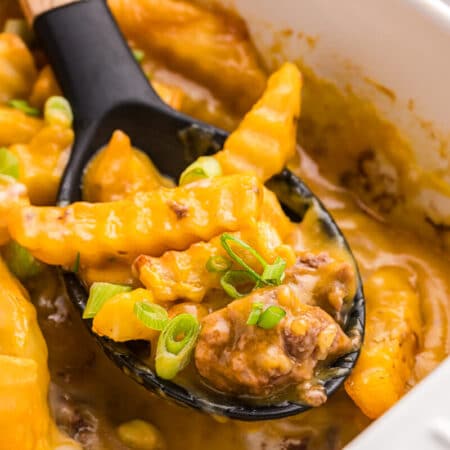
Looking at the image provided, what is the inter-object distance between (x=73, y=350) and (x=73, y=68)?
0.66 m

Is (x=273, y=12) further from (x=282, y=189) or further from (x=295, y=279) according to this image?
(x=295, y=279)

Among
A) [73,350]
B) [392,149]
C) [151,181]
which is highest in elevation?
[392,149]

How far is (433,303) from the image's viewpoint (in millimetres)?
1722

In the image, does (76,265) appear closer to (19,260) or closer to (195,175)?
(19,260)

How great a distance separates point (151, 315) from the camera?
1.33 meters

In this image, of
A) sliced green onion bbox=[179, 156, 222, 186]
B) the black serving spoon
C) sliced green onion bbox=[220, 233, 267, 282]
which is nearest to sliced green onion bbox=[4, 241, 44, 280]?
the black serving spoon

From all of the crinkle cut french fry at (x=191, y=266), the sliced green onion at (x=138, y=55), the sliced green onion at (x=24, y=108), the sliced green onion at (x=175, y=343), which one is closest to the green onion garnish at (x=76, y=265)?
the crinkle cut french fry at (x=191, y=266)

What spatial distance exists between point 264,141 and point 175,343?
52cm

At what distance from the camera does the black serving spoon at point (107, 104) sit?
68.2 inches

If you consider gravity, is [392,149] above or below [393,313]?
above

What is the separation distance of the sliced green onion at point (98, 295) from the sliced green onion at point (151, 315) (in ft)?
0.33

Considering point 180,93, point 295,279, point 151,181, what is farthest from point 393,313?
point 180,93

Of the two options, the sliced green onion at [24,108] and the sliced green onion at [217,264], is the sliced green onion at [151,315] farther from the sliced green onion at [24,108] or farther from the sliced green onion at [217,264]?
the sliced green onion at [24,108]

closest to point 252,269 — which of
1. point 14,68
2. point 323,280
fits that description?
point 323,280
